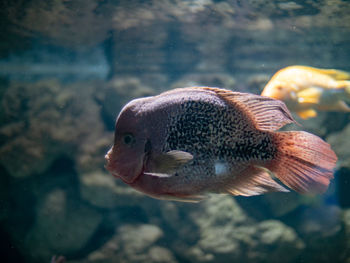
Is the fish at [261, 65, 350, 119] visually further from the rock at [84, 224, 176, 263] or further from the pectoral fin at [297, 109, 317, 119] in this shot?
the rock at [84, 224, 176, 263]

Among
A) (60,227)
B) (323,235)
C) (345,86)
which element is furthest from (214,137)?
(60,227)

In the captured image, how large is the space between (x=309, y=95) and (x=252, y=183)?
2.38 meters

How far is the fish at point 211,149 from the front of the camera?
1.20m

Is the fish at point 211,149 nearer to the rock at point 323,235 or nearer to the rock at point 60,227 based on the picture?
the rock at point 323,235

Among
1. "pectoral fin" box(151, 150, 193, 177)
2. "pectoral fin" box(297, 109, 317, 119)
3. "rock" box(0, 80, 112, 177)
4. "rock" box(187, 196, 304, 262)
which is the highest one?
"pectoral fin" box(151, 150, 193, 177)

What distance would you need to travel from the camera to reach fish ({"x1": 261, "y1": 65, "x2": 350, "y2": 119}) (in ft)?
8.98

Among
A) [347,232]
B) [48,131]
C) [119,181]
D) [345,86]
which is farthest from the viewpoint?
[48,131]

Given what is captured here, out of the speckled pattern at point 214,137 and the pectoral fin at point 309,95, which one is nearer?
the speckled pattern at point 214,137

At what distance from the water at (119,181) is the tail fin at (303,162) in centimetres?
500

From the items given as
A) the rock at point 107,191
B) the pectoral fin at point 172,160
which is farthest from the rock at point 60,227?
the pectoral fin at point 172,160

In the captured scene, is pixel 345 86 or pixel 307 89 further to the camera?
pixel 345 86

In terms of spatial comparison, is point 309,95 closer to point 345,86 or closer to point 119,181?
point 345,86

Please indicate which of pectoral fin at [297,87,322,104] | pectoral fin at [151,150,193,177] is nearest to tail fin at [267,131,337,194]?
pectoral fin at [151,150,193,177]

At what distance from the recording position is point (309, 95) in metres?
3.07
